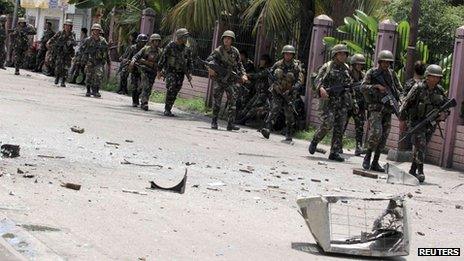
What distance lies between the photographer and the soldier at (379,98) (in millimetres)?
14492

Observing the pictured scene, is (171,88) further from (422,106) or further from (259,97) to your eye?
(422,106)

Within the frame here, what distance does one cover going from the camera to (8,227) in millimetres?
7641

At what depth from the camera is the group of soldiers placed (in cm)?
1380

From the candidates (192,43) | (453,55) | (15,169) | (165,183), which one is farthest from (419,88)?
(192,43)

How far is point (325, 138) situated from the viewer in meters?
19.6

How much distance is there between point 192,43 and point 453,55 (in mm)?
10791

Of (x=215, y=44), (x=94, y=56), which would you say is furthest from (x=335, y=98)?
(x=94, y=56)

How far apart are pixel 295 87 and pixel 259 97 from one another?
3345 millimetres

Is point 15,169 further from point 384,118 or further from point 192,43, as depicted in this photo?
point 192,43

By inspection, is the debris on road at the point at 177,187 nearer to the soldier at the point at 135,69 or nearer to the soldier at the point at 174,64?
the soldier at the point at 174,64

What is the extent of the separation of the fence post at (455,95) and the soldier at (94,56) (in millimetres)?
11011

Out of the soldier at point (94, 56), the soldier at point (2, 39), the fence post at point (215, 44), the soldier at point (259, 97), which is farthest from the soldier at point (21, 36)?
the soldier at point (259, 97)

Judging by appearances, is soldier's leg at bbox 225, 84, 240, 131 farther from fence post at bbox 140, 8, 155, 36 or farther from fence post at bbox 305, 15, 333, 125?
fence post at bbox 140, 8, 155, 36

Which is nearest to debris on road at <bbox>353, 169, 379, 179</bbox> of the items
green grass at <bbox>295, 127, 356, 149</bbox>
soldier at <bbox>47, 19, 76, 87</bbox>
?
green grass at <bbox>295, 127, 356, 149</bbox>
